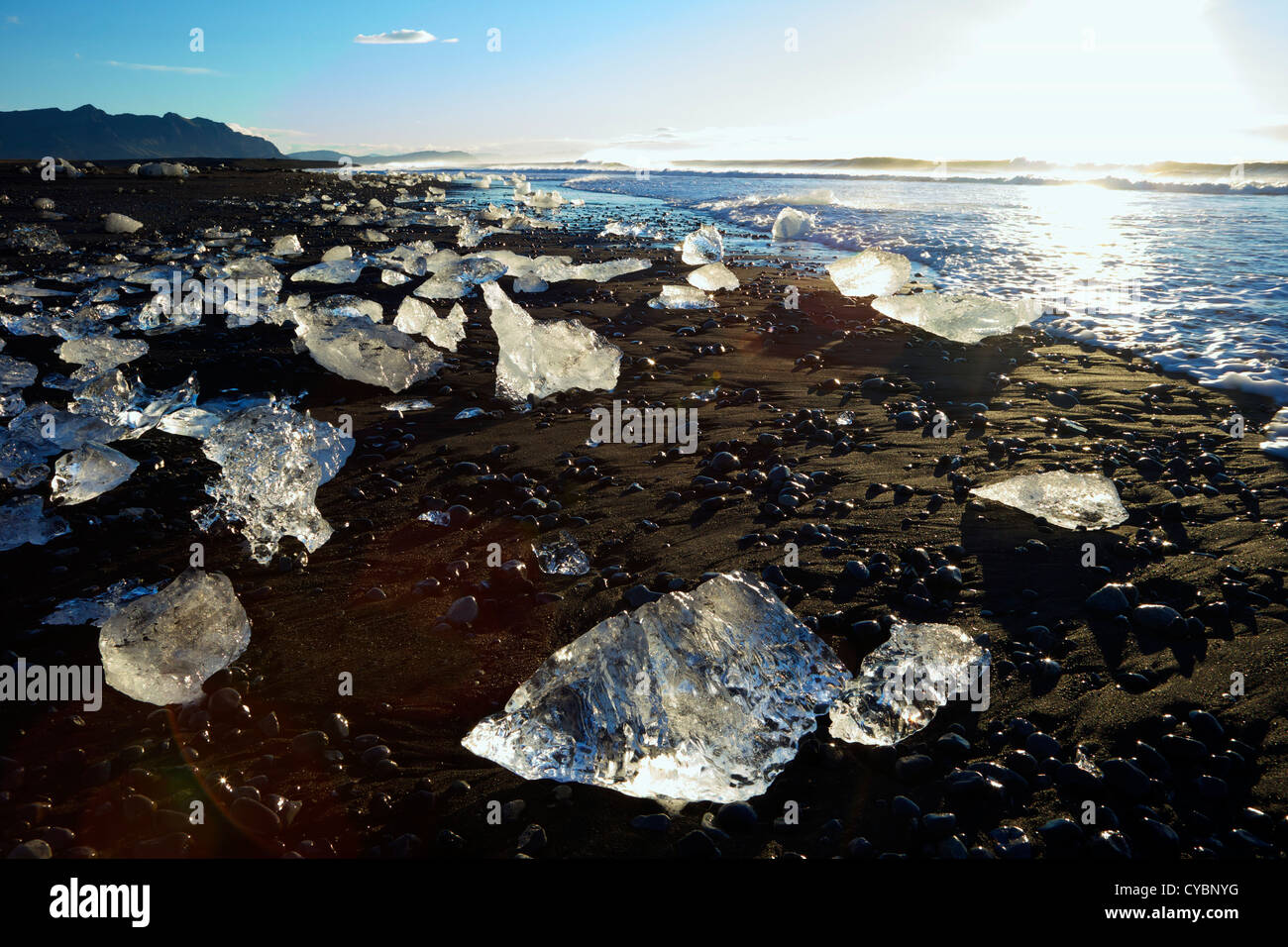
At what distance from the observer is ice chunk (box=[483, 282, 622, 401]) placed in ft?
22.0

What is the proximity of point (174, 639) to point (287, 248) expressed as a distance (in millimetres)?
12445

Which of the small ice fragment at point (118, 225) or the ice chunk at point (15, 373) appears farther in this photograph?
the small ice fragment at point (118, 225)

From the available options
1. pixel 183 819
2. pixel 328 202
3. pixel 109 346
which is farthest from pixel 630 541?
pixel 328 202

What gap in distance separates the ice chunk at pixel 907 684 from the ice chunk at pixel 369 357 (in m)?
5.38

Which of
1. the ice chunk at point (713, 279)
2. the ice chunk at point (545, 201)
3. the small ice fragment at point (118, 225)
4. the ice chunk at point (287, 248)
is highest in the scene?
the ice chunk at point (545, 201)

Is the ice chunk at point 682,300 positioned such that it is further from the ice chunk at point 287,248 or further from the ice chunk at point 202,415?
the ice chunk at point 287,248

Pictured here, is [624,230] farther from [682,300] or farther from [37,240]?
[37,240]

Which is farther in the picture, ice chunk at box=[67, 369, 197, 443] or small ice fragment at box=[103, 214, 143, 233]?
small ice fragment at box=[103, 214, 143, 233]

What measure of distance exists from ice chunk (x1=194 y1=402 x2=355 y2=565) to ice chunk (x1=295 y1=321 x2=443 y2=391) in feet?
6.58

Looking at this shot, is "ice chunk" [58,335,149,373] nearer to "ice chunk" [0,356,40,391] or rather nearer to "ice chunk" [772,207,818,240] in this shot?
"ice chunk" [0,356,40,391]

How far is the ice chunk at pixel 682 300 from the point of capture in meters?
10.1

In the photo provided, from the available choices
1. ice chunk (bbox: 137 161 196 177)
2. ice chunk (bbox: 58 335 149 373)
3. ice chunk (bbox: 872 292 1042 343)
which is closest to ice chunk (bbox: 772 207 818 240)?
ice chunk (bbox: 872 292 1042 343)

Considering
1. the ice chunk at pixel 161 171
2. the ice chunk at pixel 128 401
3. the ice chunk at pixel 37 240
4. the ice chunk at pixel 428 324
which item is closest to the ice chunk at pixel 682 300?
the ice chunk at pixel 428 324

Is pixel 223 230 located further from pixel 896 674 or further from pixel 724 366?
pixel 896 674
